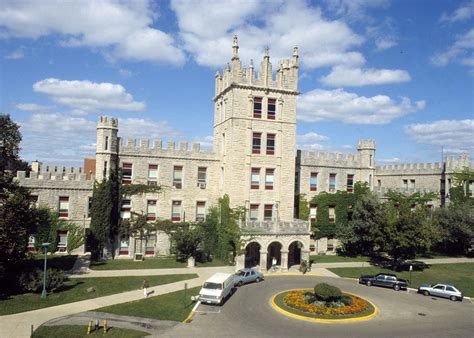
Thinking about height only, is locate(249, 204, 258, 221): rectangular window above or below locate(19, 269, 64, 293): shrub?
above

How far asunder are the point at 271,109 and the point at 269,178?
7907 millimetres

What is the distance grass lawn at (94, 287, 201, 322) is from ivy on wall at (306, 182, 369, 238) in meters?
23.9

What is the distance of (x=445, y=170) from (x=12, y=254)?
169 ft

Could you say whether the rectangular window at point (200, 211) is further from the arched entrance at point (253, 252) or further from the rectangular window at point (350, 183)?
the rectangular window at point (350, 183)

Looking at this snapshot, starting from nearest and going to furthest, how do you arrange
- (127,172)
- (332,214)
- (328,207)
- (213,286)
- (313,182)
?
(213,286) → (127,172) → (328,207) → (332,214) → (313,182)

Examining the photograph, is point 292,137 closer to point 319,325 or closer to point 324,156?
point 324,156

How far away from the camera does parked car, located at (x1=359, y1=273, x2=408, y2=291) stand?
1363 inches

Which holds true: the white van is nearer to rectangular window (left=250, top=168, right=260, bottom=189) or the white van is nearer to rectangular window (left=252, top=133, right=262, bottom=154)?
rectangular window (left=250, top=168, right=260, bottom=189)

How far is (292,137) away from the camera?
45250mm

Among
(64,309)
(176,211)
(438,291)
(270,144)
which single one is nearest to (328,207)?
(270,144)

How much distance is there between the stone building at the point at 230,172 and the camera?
42.1 m

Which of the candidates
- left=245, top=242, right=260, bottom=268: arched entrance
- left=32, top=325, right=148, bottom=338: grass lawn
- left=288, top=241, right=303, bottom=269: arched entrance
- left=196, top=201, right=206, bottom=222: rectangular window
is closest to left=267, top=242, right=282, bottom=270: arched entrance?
left=245, top=242, right=260, bottom=268: arched entrance

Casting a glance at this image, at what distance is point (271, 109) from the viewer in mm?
44844

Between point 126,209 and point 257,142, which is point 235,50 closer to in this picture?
point 257,142
